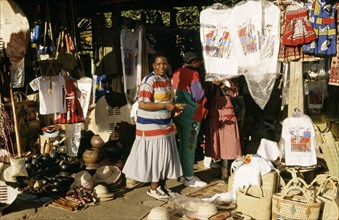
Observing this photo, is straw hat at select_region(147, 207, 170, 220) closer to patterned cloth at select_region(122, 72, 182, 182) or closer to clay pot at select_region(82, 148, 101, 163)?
patterned cloth at select_region(122, 72, 182, 182)

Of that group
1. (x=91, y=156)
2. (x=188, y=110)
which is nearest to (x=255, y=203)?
(x=188, y=110)

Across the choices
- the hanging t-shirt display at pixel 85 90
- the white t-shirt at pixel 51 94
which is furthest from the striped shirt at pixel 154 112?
the white t-shirt at pixel 51 94

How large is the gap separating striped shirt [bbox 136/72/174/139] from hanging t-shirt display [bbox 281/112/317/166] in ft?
5.44

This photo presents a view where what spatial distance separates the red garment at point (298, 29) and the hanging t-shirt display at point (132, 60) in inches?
105

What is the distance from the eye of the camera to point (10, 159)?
499 cm

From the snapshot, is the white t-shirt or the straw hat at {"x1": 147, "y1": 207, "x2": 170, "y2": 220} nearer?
the straw hat at {"x1": 147, "y1": 207, "x2": 170, "y2": 220}

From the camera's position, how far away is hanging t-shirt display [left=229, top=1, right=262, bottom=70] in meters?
5.35

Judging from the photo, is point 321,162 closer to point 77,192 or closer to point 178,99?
point 178,99

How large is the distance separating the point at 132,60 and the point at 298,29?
2895 mm

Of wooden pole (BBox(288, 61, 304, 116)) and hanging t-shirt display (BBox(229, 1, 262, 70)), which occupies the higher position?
hanging t-shirt display (BBox(229, 1, 262, 70))

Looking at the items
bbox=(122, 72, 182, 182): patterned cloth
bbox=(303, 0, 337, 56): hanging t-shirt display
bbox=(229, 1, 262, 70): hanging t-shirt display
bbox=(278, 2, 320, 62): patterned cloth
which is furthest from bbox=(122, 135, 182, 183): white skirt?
bbox=(303, 0, 337, 56): hanging t-shirt display

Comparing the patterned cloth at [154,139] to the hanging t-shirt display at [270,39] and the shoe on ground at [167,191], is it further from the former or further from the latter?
the hanging t-shirt display at [270,39]

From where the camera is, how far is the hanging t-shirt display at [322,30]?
525cm

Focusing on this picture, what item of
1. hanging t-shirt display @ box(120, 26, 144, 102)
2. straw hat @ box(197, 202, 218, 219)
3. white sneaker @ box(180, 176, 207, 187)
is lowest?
white sneaker @ box(180, 176, 207, 187)
